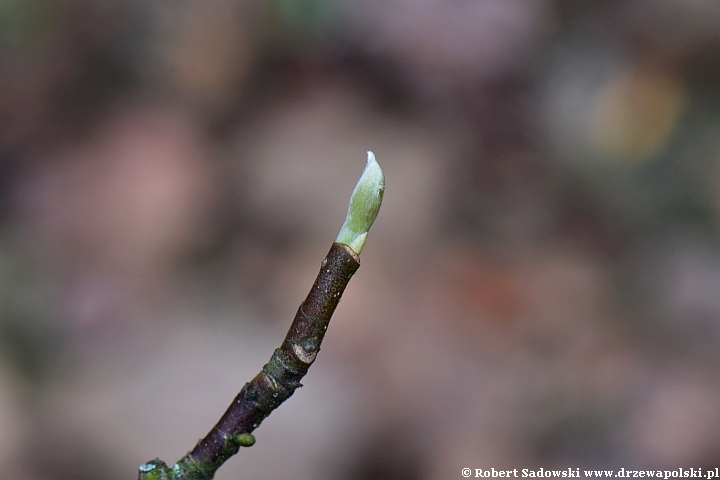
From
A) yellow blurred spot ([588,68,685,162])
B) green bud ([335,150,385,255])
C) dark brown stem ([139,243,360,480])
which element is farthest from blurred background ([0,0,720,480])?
green bud ([335,150,385,255])

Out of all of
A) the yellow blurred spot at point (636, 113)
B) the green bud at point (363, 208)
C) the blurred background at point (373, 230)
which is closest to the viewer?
the green bud at point (363, 208)

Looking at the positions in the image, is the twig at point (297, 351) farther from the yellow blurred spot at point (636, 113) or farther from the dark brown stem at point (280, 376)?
the yellow blurred spot at point (636, 113)

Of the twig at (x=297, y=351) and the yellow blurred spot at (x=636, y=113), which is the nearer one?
the twig at (x=297, y=351)

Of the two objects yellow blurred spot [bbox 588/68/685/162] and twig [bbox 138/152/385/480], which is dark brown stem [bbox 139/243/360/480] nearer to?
twig [bbox 138/152/385/480]

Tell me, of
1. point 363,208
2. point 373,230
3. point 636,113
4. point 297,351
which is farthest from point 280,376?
point 636,113

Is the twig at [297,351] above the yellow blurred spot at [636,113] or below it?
below

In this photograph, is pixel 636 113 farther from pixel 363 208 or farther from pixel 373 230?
pixel 363 208

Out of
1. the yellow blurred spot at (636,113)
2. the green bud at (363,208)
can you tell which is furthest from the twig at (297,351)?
the yellow blurred spot at (636,113)
